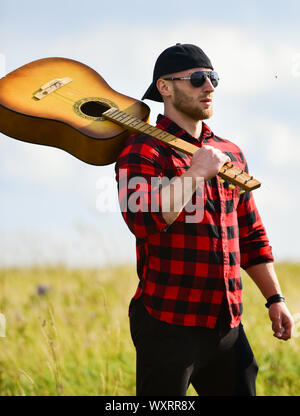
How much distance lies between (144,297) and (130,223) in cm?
40

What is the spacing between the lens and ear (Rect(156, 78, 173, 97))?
261 centimetres

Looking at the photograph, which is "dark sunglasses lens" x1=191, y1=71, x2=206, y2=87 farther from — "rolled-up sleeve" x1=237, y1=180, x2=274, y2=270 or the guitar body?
"rolled-up sleeve" x1=237, y1=180, x2=274, y2=270

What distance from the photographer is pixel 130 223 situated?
7.41 feet

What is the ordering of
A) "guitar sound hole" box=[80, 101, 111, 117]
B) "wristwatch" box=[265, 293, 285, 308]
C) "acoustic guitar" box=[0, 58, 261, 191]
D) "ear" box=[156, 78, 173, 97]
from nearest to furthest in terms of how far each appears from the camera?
"acoustic guitar" box=[0, 58, 261, 191], "ear" box=[156, 78, 173, 97], "wristwatch" box=[265, 293, 285, 308], "guitar sound hole" box=[80, 101, 111, 117]

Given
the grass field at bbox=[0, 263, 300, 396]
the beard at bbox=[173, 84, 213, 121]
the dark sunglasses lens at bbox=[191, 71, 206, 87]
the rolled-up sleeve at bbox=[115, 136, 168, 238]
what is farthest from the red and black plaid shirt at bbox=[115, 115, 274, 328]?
the grass field at bbox=[0, 263, 300, 396]

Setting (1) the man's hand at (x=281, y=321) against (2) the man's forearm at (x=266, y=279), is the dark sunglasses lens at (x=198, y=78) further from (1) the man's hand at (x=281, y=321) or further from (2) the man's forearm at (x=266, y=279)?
(1) the man's hand at (x=281, y=321)

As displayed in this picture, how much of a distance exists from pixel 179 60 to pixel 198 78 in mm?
164

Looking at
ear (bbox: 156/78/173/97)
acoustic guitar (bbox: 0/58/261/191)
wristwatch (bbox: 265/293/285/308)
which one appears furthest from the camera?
wristwatch (bbox: 265/293/285/308)

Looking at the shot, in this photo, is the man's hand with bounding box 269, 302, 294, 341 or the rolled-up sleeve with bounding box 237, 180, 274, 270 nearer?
the man's hand with bounding box 269, 302, 294, 341

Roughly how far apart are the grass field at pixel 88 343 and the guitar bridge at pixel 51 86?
1248 mm

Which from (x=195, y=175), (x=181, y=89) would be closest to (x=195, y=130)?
(x=181, y=89)

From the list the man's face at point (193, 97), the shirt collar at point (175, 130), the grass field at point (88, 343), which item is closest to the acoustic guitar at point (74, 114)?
the shirt collar at point (175, 130)

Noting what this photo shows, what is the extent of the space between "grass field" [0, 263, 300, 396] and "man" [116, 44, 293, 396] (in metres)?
0.55

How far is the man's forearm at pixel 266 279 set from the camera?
108 inches
